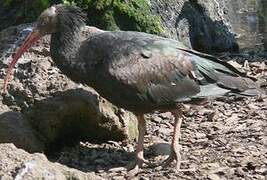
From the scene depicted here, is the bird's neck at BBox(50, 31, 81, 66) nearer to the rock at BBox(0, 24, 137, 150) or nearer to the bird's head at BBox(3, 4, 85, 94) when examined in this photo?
the bird's head at BBox(3, 4, 85, 94)

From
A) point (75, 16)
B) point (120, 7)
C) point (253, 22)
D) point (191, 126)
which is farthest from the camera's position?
point (253, 22)

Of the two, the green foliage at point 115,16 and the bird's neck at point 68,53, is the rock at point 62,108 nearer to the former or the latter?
the bird's neck at point 68,53

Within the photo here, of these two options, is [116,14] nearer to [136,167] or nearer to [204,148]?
[204,148]

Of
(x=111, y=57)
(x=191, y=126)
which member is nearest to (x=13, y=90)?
(x=111, y=57)

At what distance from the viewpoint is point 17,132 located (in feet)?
22.1

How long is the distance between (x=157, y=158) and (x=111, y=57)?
3.88ft

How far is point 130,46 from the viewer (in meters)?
6.48

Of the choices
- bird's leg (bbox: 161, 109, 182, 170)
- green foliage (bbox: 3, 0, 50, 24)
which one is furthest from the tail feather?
green foliage (bbox: 3, 0, 50, 24)

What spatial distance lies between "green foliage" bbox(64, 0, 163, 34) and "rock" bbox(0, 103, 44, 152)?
2.43 meters

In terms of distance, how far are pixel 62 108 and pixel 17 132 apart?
0.50m

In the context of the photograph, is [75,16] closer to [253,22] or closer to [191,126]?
[191,126]

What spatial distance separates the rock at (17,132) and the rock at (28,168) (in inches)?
48.4

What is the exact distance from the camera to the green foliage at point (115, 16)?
8.90 metres

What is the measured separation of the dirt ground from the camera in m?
6.30
